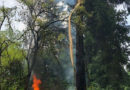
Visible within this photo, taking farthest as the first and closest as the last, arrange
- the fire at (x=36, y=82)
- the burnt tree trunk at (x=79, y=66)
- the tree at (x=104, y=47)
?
1. the tree at (x=104, y=47)
2. the burnt tree trunk at (x=79, y=66)
3. the fire at (x=36, y=82)

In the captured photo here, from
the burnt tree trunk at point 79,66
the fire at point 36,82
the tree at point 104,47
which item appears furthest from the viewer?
the tree at point 104,47

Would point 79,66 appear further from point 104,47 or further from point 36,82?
point 104,47

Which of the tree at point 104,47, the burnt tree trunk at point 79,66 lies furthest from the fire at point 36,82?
the tree at point 104,47

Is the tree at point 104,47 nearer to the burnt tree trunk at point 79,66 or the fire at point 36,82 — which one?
the burnt tree trunk at point 79,66

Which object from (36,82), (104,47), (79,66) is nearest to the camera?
(36,82)

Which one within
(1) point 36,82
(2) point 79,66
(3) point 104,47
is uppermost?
(3) point 104,47

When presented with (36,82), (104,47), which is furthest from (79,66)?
(104,47)

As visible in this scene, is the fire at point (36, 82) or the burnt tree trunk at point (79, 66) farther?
the burnt tree trunk at point (79, 66)

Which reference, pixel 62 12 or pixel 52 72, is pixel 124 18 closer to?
pixel 62 12

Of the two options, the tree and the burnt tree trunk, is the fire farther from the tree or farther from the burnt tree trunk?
the tree

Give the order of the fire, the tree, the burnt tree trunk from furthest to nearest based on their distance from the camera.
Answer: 1. the tree
2. the burnt tree trunk
3. the fire

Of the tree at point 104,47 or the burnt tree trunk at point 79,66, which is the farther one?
the tree at point 104,47

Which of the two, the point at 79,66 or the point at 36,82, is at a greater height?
the point at 79,66

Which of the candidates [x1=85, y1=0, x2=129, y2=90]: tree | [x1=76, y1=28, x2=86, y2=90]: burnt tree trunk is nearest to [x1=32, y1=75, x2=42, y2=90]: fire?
[x1=76, y1=28, x2=86, y2=90]: burnt tree trunk
